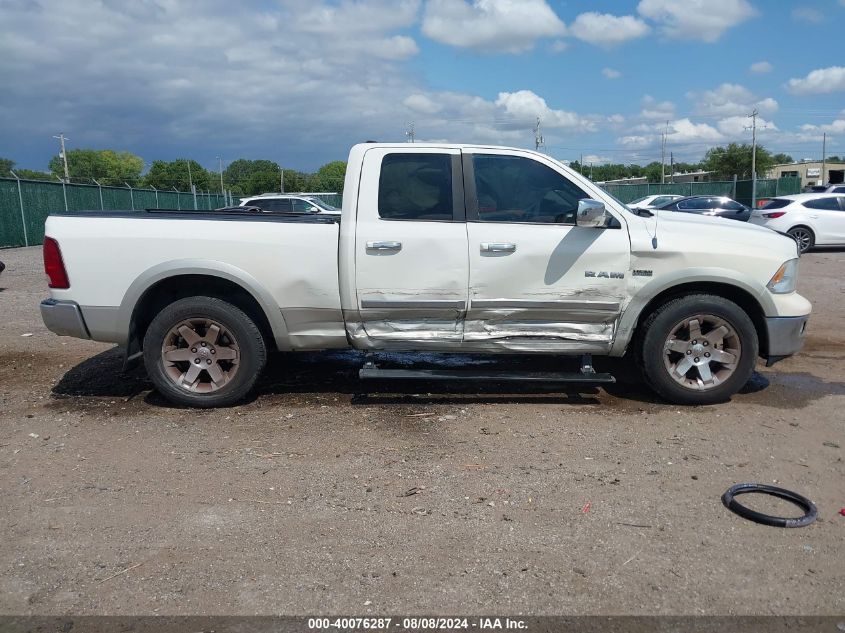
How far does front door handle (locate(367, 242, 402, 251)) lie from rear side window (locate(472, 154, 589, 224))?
687 mm

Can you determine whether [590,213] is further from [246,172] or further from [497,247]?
[246,172]

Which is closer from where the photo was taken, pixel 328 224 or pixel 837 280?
pixel 328 224

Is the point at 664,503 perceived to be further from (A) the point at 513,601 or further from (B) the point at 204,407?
(B) the point at 204,407

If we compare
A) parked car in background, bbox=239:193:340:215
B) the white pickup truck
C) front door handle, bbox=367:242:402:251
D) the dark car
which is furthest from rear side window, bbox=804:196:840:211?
front door handle, bbox=367:242:402:251

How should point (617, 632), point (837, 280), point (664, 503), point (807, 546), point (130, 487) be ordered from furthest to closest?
1. point (837, 280)
2. point (130, 487)
3. point (664, 503)
4. point (807, 546)
5. point (617, 632)

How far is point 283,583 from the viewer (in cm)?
303

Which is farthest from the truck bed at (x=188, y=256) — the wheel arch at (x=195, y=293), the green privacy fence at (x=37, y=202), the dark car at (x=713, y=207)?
the green privacy fence at (x=37, y=202)

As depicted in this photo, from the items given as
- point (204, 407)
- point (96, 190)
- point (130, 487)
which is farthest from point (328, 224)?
point (96, 190)

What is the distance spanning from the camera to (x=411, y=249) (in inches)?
198

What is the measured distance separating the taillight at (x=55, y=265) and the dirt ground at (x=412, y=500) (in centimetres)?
103

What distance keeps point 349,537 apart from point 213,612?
784 mm

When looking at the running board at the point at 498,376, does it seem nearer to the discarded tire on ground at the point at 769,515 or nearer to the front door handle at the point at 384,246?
the front door handle at the point at 384,246

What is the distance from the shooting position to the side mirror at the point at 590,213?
15.8 ft

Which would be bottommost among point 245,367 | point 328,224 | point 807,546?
point 807,546
